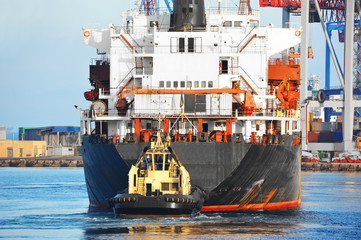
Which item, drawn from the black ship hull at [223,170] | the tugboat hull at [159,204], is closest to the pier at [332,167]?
the black ship hull at [223,170]

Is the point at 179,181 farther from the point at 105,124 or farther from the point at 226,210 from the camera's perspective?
the point at 105,124

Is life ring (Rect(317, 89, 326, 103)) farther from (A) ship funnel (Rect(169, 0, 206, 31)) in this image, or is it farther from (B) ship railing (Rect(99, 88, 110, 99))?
(A) ship funnel (Rect(169, 0, 206, 31))

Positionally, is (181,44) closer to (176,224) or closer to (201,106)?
(201,106)

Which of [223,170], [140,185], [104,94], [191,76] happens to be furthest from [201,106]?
[104,94]

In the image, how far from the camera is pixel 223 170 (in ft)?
142

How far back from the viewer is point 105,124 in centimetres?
5194

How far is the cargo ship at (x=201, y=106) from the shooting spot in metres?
43.8

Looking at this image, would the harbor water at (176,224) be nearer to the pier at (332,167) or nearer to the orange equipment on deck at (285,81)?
the orange equipment on deck at (285,81)

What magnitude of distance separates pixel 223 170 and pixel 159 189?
12.8 ft

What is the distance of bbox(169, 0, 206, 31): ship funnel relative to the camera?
5047 centimetres

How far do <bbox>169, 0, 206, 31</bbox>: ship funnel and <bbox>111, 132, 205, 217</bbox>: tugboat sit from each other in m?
10.2

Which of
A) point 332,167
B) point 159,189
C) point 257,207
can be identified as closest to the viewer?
point 159,189

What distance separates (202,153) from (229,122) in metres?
3.42

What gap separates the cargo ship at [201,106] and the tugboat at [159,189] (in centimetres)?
38
